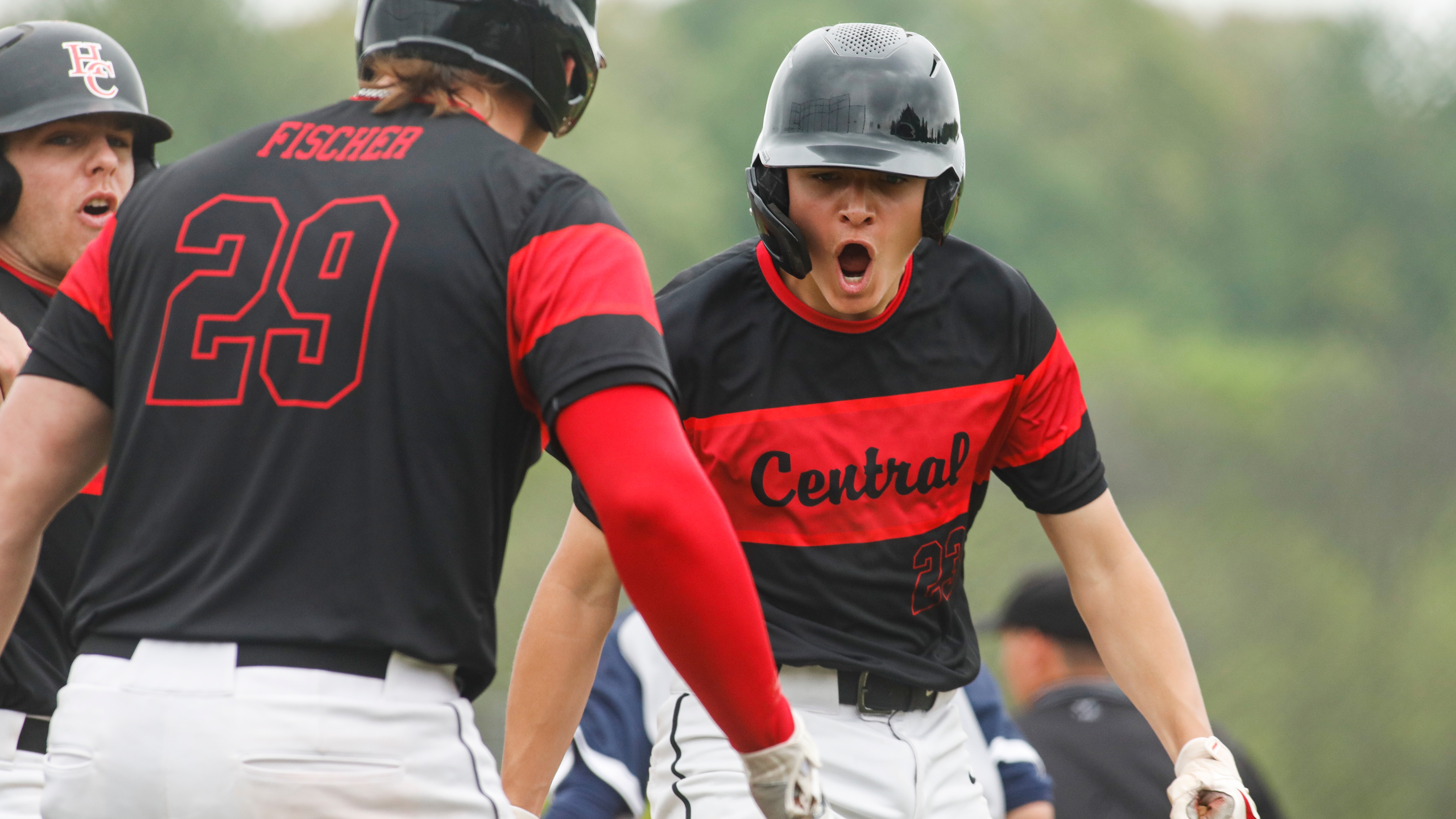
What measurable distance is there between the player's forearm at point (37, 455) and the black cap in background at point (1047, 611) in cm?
489

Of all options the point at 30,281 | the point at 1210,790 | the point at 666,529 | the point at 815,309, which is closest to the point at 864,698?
the point at 1210,790

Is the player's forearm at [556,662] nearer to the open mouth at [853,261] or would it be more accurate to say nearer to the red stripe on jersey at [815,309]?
the red stripe on jersey at [815,309]

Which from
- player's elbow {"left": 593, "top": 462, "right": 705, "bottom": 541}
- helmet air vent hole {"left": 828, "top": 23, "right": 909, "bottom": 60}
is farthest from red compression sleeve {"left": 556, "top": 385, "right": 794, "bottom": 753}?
helmet air vent hole {"left": 828, "top": 23, "right": 909, "bottom": 60}

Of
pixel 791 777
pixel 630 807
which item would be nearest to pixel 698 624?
pixel 791 777

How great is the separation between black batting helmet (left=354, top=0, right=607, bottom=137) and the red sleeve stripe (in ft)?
1.84

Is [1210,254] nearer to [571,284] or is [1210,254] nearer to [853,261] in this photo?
[853,261]

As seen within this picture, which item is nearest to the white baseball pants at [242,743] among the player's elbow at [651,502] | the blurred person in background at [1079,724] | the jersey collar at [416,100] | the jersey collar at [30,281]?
the player's elbow at [651,502]

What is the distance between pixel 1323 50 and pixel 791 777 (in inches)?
1646

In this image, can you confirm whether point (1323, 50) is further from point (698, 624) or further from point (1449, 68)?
point (698, 624)

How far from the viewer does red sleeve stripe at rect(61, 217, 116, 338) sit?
269 centimetres

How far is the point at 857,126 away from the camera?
378 centimetres

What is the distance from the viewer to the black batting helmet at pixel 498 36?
9.21ft

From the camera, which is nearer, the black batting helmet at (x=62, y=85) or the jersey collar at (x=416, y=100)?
the jersey collar at (x=416, y=100)

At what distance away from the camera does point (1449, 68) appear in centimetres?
2762
